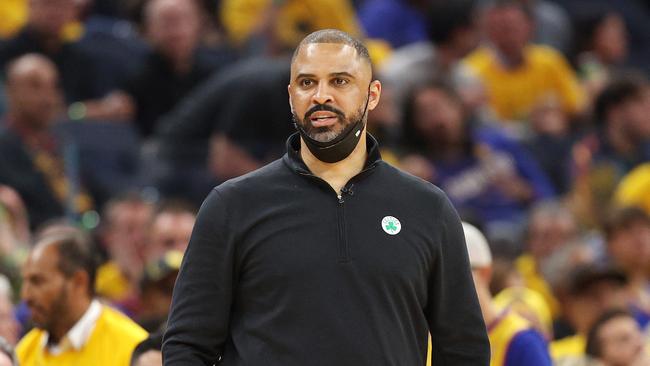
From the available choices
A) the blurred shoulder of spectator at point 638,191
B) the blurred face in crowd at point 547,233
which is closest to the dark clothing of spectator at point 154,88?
the blurred face in crowd at point 547,233

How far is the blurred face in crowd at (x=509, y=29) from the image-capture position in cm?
1175

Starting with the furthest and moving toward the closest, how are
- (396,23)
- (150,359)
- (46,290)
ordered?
(396,23)
(46,290)
(150,359)

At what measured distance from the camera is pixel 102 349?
6.16 metres

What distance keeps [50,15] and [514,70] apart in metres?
3.86

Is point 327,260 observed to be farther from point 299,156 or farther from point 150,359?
point 150,359

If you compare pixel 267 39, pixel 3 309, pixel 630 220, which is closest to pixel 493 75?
pixel 267 39

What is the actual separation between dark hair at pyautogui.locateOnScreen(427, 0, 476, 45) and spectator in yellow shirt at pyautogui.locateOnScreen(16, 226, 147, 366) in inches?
208

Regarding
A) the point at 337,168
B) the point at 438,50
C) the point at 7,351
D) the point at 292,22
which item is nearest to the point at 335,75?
the point at 337,168

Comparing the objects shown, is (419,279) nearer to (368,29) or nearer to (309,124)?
(309,124)

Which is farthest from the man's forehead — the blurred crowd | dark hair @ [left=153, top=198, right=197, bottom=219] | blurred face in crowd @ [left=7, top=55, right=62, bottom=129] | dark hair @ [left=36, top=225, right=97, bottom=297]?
blurred face in crowd @ [left=7, top=55, right=62, bottom=129]

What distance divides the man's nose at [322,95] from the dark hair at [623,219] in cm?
576

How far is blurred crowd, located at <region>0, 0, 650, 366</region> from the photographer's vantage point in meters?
8.51

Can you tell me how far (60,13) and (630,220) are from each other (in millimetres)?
4210

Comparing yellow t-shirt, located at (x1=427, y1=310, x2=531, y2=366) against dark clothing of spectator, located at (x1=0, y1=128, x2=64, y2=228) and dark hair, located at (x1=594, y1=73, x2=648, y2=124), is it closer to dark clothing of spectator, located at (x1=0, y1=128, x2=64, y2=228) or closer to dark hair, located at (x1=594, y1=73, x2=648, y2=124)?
dark clothing of spectator, located at (x1=0, y1=128, x2=64, y2=228)
